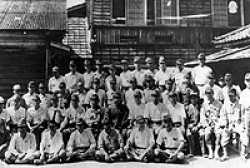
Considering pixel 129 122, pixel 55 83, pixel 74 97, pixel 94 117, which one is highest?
pixel 55 83

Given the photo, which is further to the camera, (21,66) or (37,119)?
(21,66)

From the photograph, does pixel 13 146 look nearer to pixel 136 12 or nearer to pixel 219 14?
pixel 136 12

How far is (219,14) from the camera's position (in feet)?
40.9

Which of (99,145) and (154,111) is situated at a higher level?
(154,111)

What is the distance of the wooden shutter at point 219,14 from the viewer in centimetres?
1241

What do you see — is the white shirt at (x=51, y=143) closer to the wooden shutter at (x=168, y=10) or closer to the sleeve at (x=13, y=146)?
the sleeve at (x=13, y=146)

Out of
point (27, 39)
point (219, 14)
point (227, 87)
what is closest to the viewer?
point (227, 87)

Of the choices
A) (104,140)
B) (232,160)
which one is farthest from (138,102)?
(232,160)

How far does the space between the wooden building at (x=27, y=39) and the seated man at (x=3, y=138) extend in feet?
9.44

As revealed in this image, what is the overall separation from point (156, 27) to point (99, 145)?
→ 6.37 m

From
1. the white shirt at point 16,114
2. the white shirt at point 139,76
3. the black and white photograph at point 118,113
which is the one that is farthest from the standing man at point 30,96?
the white shirt at point 139,76

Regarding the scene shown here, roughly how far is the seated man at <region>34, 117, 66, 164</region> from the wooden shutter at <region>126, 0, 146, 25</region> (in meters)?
6.08

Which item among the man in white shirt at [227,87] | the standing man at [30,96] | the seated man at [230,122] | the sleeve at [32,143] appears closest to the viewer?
the seated man at [230,122]

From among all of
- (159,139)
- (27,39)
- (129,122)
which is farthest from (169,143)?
(27,39)
